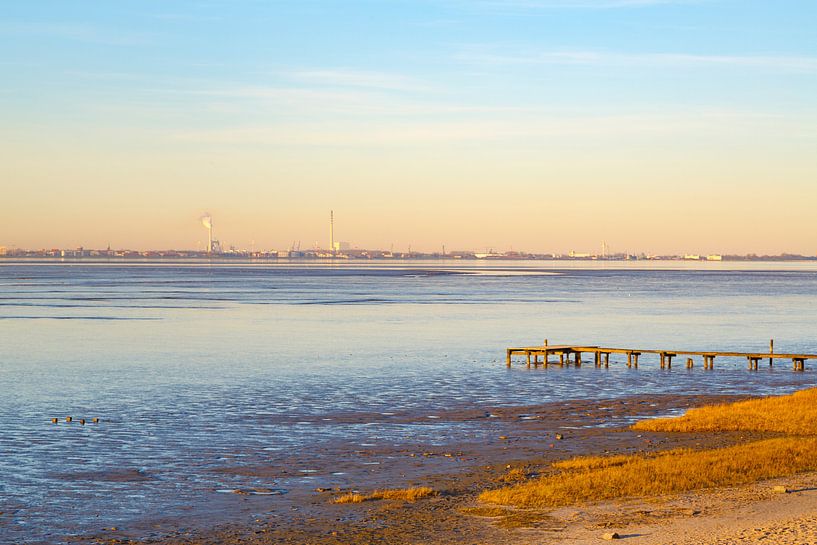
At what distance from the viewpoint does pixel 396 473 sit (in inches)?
967

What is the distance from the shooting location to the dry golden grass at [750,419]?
97.8ft

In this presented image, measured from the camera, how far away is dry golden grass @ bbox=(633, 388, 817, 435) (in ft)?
97.8

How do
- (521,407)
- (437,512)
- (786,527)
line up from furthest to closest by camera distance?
1. (521,407)
2. (437,512)
3. (786,527)

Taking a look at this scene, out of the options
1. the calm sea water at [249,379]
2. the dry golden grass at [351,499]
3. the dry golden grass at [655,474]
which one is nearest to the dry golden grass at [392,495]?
the dry golden grass at [351,499]

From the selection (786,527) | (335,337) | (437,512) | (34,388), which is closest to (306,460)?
(437,512)

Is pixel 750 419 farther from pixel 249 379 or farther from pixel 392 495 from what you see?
pixel 249 379

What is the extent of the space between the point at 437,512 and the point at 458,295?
370 ft

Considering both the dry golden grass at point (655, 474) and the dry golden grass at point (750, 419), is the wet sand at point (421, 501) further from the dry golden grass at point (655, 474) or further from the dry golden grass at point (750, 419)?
the dry golden grass at point (750, 419)

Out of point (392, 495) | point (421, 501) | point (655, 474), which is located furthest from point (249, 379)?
point (655, 474)

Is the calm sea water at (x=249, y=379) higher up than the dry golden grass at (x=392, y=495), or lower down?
lower down

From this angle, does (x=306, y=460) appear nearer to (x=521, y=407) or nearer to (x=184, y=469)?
(x=184, y=469)

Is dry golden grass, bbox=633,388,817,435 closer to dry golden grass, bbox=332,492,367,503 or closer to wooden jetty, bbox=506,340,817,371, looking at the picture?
dry golden grass, bbox=332,492,367,503

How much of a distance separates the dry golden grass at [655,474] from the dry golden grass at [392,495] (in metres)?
1.29

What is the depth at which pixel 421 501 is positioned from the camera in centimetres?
2117
